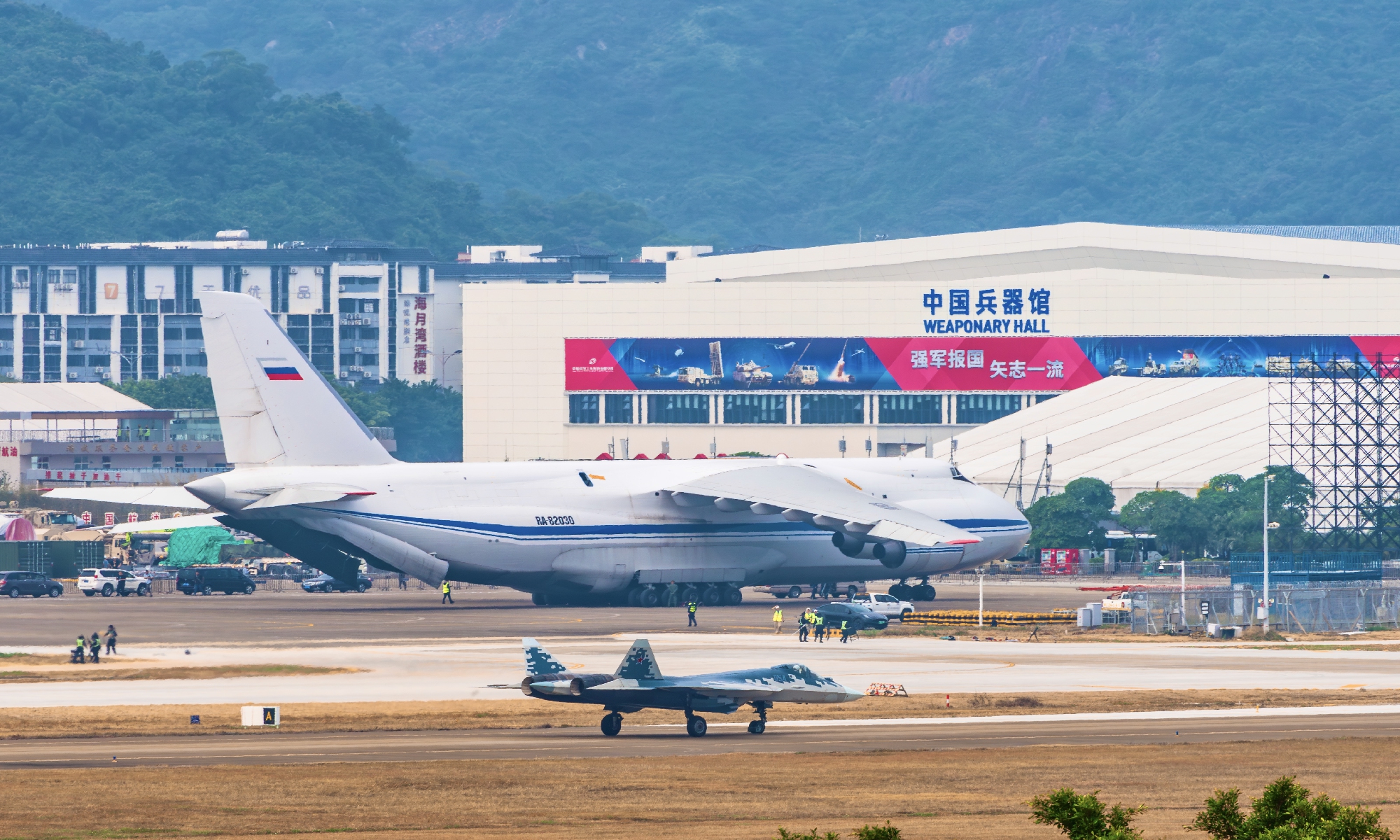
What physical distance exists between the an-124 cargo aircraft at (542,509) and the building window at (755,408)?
77.8m

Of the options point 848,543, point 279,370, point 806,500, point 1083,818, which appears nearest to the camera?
point 1083,818

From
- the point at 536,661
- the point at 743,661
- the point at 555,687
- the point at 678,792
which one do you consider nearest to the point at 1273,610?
the point at 743,661

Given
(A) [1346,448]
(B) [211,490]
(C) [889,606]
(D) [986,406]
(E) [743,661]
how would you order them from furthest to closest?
(D) [986,406] → (A) [1346,448] → (C) [889,606] → (B) [211,490] → (E) [743,661]

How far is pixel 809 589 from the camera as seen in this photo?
357 ft

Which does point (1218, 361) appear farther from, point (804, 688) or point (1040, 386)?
point (804, 688)

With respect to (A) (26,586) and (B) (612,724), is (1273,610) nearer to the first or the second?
(B) (612,724)

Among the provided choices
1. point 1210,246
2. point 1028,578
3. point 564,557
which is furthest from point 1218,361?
point 564,557

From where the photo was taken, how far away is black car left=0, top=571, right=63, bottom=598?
106 m

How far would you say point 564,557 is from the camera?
91.9 meters

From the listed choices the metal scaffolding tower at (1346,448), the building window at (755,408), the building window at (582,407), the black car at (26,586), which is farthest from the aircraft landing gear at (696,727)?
the building window at (582,407)

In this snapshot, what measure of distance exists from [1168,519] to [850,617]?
51.9m

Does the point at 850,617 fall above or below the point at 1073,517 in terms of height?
below

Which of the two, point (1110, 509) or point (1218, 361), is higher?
point (1218, 361)

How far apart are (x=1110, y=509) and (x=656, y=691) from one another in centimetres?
8633
